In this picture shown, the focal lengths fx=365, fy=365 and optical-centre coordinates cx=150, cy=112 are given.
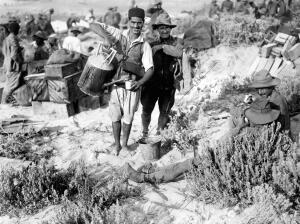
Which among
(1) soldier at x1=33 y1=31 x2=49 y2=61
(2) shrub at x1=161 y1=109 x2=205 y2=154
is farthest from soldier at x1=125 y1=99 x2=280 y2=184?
(1) soldier at x1=33 y1=31 x2=49 y2=61

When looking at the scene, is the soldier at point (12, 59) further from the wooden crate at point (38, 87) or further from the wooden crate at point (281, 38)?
the wooden crate at point (281, 38)

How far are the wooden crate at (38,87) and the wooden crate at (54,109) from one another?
134mm

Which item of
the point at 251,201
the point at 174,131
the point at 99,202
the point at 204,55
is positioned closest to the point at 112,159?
the point at 174,131

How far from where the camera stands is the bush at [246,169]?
3523 millimetres

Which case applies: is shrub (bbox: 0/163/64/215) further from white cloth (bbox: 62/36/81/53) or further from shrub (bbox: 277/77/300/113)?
white cloth (bbox: 62/36/81/53)

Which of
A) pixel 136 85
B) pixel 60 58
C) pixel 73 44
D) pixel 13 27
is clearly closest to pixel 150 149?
pixel 136 85

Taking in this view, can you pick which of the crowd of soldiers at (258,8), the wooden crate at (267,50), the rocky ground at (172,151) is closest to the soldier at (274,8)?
the crowd of soldiers at (258,8)

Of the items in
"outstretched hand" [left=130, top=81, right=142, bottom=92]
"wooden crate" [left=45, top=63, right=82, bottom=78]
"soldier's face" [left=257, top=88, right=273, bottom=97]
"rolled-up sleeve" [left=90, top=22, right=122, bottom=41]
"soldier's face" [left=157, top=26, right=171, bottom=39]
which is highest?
"rolled-up sleeve" [left=90, top=22, right=122, bottom=41]

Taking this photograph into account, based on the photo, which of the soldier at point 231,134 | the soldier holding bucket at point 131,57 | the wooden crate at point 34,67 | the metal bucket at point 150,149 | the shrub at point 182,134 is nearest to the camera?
the soldier at point 231,134

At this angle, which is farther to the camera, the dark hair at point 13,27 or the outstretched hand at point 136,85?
the dark hair at point 13,27

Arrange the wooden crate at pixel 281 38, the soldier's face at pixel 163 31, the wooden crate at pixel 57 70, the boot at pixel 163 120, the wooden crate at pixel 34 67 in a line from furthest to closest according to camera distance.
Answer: the wooden crate at pixel 281 38, the wooden crate at pixel 34 67, the wooden crate at pixel 57 70, the boot at pixel 163 120, the soldier's face at pixel 163 31

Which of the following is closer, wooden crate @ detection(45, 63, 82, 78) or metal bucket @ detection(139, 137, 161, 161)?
metal bucket @ detection(139, 137, 161, 161)

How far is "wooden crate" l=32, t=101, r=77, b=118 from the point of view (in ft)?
24.8

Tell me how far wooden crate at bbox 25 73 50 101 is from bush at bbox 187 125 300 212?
4.50 metres
